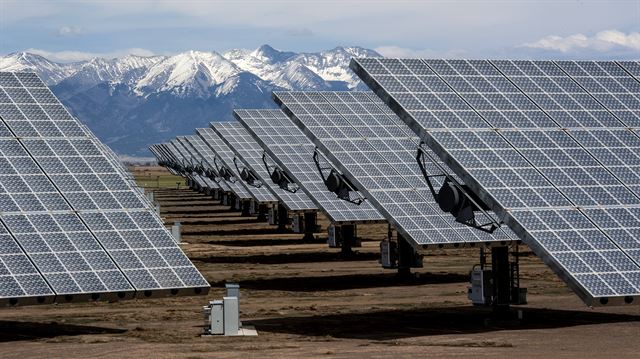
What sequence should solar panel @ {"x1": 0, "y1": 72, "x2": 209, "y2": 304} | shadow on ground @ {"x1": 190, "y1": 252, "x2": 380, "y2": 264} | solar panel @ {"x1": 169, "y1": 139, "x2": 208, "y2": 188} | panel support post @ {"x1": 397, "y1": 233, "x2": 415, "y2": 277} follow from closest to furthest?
solar panel @ {"x1": 0, "y1": 72, "x2": 209, "y2": 304}, panel support post @ {"x1": 397, "y1": 233, "x2": 415, "y2": 277}, shadow on ground @ {"x1": 190, "y1": 252, "x2": 380, "y2": 264}, solar panel @ {"x1": 169, "y1": 139, "x2": 208, "y2": 188}

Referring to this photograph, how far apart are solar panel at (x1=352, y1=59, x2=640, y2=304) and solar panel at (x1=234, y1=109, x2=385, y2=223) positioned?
17.2m

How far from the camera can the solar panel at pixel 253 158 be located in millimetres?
68688

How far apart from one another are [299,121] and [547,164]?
16.8m

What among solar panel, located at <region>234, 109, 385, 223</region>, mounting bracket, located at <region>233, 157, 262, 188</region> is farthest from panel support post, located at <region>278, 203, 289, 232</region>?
solar panel, located at <region>234, 109, 385, 223</region>

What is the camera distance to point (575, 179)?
32969 mm

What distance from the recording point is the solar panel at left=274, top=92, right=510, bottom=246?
41.8 meters

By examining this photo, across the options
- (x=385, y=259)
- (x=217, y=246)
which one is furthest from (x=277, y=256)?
(x=385, y=259)

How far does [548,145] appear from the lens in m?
34.1

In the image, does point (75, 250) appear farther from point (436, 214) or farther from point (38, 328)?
point (436, 214)

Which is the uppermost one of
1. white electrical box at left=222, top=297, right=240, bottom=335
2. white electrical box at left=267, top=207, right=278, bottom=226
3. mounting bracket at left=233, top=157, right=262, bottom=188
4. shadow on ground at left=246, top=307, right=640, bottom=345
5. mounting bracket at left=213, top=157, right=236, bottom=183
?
mounting bracket at left=213, top=157, right=236, bottom=183

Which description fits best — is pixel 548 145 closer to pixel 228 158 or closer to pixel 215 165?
pixel 228 158

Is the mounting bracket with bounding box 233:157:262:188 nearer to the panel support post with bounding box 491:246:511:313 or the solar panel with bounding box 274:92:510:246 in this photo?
the solar panel with bounding box 274:92:510:246

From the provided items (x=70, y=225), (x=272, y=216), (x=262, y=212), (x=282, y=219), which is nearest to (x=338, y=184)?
(x=70, y=225)

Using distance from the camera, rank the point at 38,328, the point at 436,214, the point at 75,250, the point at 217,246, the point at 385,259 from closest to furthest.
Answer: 1. the point at 75,250
2. the point at 38,328
3. the point at 436,214
4. the point at 385,259
5. the point at 217,246
